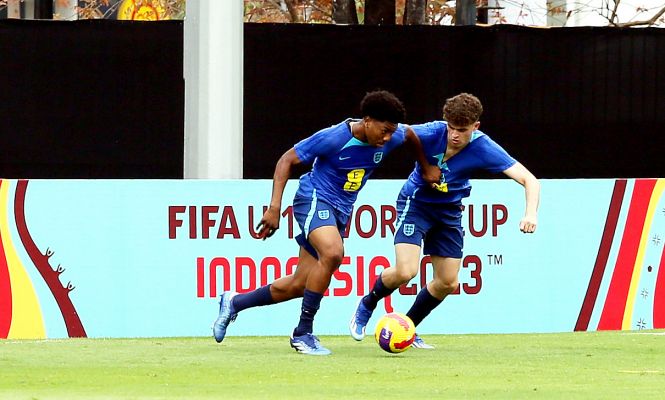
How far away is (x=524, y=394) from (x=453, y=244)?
291 centimetres

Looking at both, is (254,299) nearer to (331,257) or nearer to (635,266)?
(331,257)

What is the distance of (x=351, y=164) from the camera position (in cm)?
1016

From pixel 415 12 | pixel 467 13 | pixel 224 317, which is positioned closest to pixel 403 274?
pixel 224 317

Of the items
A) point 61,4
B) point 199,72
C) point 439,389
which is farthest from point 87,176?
point 61,4

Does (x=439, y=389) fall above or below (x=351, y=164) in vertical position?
below

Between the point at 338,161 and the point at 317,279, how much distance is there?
77 cm

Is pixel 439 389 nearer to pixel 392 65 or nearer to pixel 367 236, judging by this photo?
pixel 367 236

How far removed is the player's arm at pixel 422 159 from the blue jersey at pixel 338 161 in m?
0.08

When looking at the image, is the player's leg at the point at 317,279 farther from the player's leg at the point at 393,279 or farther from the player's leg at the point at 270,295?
the player's leg at the point at 393,279

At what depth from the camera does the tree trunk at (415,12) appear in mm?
20969

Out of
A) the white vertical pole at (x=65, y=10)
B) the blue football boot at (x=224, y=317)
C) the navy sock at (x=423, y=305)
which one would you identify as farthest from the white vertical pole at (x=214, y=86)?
the white vertical pole at (x=65, y=10)

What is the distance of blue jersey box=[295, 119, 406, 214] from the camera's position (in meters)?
10.1

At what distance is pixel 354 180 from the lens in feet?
33.6

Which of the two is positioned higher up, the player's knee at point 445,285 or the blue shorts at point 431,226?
the blue shorts at point 431,226
